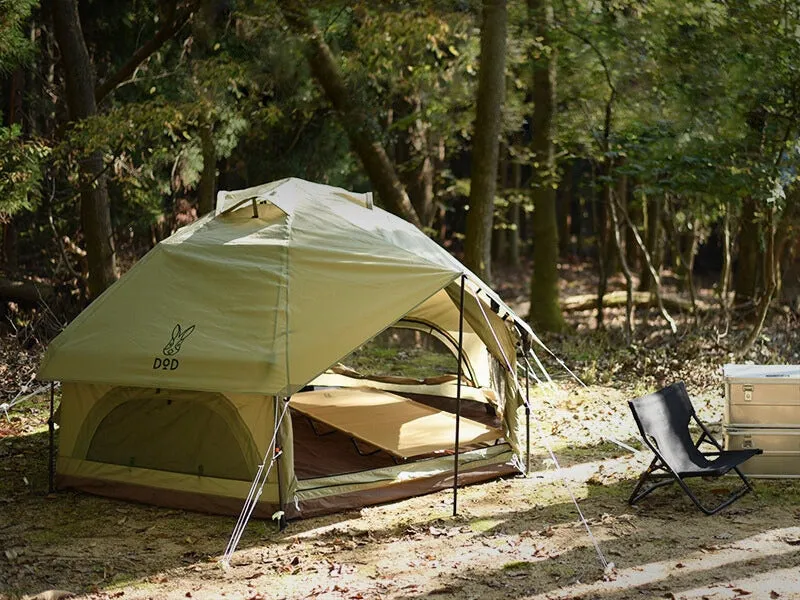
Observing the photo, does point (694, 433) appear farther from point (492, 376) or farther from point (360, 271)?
point (360, 271)

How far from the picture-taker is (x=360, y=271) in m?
7.03

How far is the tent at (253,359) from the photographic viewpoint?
21.4 feet

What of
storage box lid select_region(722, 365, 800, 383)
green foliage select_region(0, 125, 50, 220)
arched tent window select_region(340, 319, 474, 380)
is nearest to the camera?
storage box lid select_region(722, 365, 800, 383)

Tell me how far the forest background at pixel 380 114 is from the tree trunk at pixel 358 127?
30 millimetres

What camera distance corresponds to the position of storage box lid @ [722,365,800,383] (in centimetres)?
722

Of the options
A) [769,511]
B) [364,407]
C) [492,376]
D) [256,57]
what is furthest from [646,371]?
[256,57]

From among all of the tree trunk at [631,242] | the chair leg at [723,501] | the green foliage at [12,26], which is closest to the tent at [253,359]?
the chair leg at [723,501]

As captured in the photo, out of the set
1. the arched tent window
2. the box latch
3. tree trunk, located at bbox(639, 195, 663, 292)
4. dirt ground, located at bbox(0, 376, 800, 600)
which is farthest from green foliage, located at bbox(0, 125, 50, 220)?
tree trunk, located at bbox(639, 195, 663, 292)

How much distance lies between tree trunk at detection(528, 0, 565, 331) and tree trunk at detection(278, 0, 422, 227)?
2.40 m

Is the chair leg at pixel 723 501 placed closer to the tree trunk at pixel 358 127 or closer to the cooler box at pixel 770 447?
the cooler box at pixel 770 447

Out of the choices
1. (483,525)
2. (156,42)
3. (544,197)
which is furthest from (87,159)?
(483,525)

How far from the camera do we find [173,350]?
660 cm

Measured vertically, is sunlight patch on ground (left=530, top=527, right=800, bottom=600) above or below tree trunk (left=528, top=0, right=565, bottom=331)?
below

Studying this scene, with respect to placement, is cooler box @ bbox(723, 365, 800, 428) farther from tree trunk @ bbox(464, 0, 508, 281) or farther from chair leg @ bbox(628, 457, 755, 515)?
tree trunk @ bbox(464, 0, 508, 281)
